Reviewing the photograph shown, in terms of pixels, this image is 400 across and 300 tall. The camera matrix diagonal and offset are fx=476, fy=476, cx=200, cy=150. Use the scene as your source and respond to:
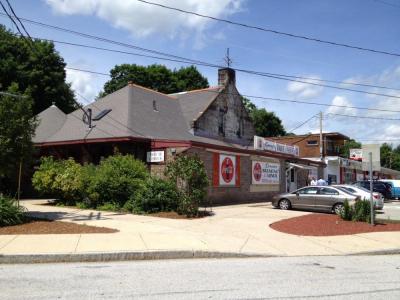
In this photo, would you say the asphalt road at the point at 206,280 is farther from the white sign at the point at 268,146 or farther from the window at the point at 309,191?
the white sign at the point at 268,146

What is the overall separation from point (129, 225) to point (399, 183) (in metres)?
31.6

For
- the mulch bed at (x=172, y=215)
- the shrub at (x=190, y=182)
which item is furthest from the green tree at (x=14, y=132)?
the shrub at (x=190, y=182)

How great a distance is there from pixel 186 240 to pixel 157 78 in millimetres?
40518

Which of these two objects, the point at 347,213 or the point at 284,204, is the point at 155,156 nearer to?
the point at 284,204

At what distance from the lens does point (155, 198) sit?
18.6 metres

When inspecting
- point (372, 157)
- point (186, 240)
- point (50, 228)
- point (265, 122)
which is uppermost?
point (265, 122)

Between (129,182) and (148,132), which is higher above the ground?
(148,132)

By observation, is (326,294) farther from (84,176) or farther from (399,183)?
(399,183)

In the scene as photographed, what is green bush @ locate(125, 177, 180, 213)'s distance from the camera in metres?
18.7

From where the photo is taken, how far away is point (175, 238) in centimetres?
1238

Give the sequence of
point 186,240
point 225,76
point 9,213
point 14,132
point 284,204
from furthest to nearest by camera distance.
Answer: point 225,76 → point 284,204 → point 14,132 → point 9,213 → point 186,240

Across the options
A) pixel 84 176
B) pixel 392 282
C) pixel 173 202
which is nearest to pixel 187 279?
pixel 392 282

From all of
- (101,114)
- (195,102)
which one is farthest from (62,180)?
(195,102)

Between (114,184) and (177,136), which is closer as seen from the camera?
(114,184)
